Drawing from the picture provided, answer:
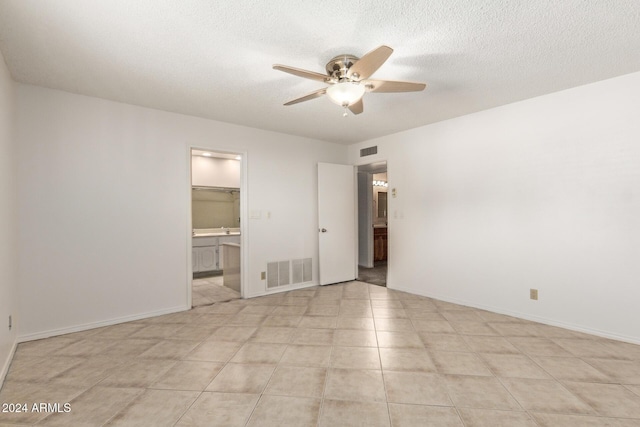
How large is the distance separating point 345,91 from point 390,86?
1.29ft

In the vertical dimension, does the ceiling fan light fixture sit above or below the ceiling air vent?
below

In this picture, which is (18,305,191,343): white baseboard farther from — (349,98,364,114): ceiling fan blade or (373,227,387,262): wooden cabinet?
(373,227,387,262): wooden cabinet

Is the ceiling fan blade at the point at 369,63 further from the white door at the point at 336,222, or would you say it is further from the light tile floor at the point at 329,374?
the white door at the point at 336,222

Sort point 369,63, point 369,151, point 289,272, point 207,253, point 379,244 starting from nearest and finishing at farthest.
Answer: point 369,63
point 289,272
point 369,151
point 207,253
point 379,244

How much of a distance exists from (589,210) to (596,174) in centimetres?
35

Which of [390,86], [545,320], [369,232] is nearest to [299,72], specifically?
[390,86]

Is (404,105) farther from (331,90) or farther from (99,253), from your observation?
(99,253)

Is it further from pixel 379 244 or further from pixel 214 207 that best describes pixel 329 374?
pixel 379 244

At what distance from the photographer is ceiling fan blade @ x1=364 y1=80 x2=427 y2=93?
89.1 inches

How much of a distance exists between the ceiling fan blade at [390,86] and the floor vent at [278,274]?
302 centimetres

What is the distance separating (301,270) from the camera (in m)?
4.86

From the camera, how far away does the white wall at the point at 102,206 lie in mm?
2893

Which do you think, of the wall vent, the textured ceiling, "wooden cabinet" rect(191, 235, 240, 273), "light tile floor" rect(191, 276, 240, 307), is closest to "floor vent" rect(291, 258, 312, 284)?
the wall vent

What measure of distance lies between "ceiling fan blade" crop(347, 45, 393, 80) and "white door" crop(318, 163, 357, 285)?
285cm
